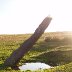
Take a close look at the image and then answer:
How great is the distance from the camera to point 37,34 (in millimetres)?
29031

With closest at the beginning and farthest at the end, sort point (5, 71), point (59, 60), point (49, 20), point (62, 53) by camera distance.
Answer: point (5, 71), point (49, 20), point (59, 60), point (62, 53)

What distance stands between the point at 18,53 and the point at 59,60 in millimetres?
7495

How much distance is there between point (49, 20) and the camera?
2839cm

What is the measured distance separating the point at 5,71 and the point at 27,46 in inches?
207

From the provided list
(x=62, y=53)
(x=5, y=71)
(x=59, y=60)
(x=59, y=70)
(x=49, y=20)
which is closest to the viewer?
(x=59, y=70)

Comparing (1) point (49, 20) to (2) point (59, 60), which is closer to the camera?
(1) point (49, 20)

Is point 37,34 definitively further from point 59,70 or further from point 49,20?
point 59,70

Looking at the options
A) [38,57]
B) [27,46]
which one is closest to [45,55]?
[38,57]

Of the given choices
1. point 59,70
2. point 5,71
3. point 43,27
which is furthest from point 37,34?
point 59,70

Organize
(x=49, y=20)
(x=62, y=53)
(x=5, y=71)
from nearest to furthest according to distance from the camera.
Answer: (x=5, y=71), (x=49, y=20), (x=62, y=53)

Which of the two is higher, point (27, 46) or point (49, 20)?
point (49, 20)

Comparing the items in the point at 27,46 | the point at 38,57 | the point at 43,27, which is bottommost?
the point at 38,57

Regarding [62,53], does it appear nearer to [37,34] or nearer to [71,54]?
[71,54]

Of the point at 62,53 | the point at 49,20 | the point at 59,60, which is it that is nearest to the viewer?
the point at 49,20
